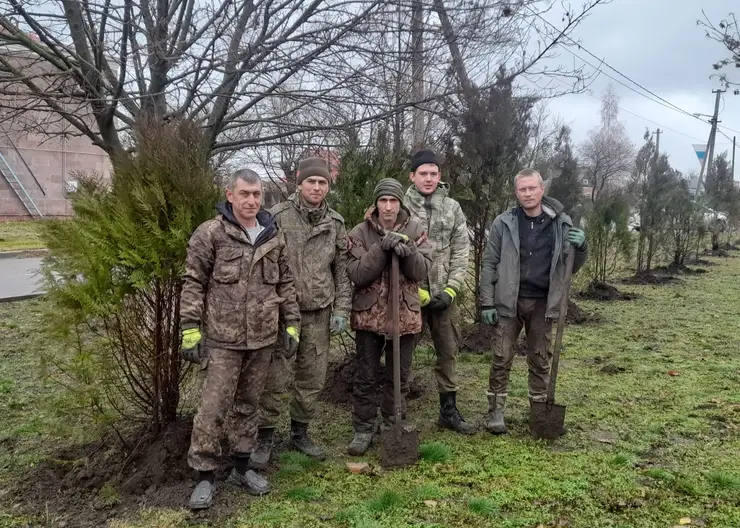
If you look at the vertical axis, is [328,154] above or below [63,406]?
above

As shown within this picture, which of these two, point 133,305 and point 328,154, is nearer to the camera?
point 133,305

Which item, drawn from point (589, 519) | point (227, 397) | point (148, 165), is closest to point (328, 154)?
point (148, 165)

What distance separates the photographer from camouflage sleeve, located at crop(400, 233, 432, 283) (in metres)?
3.94

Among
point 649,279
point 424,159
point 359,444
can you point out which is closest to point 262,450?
point 359,444

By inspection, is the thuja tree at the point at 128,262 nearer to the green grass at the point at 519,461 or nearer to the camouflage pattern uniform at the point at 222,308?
the camouflage pattern uniform at the point at 222,308

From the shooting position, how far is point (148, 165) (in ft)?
11.5

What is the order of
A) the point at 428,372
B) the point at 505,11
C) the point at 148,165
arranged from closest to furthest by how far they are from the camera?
1. the point at 148,165
2. the point at 505,11
3. the point at 428,372

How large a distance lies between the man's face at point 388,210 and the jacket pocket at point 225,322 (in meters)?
1.25

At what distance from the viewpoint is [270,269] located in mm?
3479

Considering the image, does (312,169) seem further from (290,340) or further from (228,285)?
(290,340)

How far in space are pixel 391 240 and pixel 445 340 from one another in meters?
1.15

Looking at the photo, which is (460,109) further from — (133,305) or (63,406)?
(63,406)

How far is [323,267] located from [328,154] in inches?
141

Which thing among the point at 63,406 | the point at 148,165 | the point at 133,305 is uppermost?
the point at 148,165
